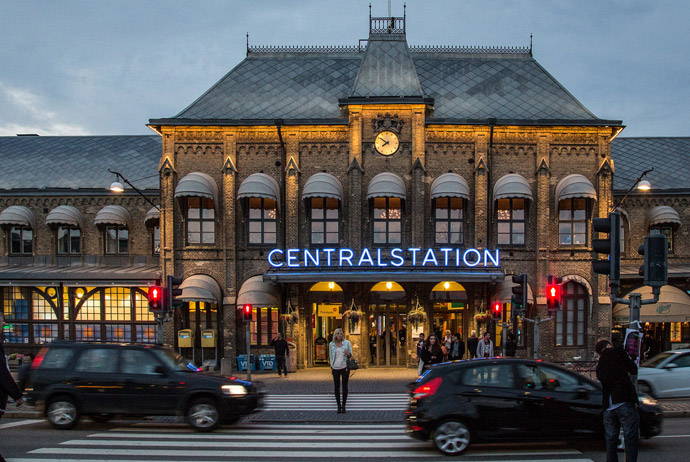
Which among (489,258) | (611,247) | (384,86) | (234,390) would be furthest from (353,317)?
(611,247)

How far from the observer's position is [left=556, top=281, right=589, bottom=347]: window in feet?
83.9

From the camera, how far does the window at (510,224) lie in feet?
83.7

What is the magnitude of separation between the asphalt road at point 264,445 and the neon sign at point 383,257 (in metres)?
10.6

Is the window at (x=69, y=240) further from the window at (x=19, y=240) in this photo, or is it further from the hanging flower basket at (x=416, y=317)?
the hanging flower basket at (x=416, y=317)

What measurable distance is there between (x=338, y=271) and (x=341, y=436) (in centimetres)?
1143

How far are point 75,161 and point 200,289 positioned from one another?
470 inches

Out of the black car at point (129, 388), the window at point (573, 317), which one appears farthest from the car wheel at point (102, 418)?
the window at point (573, 317)

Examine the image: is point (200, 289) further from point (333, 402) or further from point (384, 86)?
point (384, 86)

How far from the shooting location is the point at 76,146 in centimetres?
3278

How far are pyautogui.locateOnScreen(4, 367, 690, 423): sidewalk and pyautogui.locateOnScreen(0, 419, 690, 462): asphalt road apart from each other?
29.1 inches

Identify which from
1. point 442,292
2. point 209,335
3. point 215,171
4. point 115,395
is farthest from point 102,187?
point 115,395

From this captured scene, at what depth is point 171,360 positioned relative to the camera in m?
13.2

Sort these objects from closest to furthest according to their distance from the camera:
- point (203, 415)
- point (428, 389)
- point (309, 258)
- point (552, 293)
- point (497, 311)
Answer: point (428, 389) → point (203, 415) → point (552, 293) → point (497, 311) → point (309, 258)

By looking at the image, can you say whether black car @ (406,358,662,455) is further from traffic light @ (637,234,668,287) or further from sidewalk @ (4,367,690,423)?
sidewalk @ (4,367,690,423)
